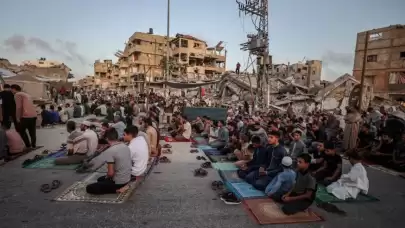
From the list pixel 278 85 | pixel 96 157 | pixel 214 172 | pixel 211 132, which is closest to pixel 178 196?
pixel 214 172

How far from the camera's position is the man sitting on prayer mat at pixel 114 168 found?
15.1 ft

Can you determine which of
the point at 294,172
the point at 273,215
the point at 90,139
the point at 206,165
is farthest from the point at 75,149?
the point at 294,172

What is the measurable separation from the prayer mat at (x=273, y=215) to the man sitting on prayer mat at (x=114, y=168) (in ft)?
7.85

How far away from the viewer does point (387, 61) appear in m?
28.9

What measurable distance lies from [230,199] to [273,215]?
878 millimetres

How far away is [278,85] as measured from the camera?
98.3 ft

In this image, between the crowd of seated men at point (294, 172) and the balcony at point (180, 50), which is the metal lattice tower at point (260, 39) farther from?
the balcony at point (180, 50)

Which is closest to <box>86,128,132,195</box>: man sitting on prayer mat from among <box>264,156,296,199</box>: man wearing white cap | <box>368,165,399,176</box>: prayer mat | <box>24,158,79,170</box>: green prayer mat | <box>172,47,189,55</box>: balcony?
<box>24,158,79,170</box>: green prayer mat

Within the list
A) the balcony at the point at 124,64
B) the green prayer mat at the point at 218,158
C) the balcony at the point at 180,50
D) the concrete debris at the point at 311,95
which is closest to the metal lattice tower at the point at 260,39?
the concrete debris at the point at 311,95

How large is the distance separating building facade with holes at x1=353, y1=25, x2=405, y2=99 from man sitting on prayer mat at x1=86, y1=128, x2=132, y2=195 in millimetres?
29767

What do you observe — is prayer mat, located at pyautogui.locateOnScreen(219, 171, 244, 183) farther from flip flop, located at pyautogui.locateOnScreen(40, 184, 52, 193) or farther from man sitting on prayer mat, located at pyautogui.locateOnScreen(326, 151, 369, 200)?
flip flop, located at pyautogui.locateOnScreen(40, 184, 52, 193)

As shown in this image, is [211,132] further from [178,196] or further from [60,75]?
[60,75]

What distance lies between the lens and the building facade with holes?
27.8 metres

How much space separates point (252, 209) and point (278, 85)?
27.1 m
